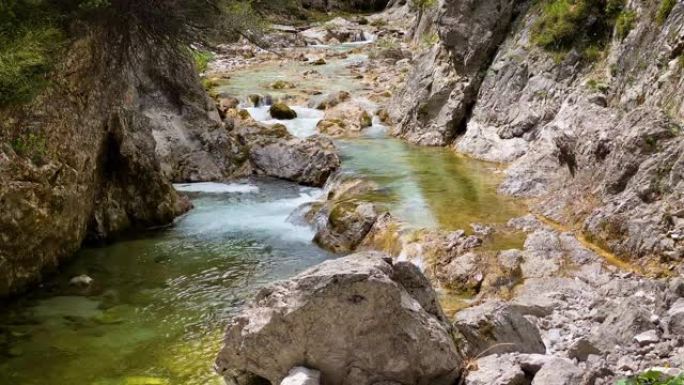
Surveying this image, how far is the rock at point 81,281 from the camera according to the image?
466 inches

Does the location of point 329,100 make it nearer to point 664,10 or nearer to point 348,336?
Answer: point 664,10

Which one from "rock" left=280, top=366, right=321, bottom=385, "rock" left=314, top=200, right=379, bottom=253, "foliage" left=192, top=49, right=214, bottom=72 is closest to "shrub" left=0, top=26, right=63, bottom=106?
"foliage" left=192, top=49, right=214, bottom=72

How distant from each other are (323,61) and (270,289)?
34.4 metres

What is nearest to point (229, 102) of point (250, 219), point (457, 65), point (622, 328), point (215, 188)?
point (215, 188)

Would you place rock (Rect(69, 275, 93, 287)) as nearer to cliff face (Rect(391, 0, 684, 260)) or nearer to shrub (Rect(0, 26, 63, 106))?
shrub (Rect(0, 26, 63, 106))

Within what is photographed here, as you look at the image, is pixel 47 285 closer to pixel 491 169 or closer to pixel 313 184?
pixel 313 184

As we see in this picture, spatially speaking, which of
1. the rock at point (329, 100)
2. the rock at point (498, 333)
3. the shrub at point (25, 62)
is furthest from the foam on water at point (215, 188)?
the rock at point (498, 333)

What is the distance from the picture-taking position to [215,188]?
19312 mm

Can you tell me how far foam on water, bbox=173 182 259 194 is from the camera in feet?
62.2

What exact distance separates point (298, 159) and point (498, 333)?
44.2 feet

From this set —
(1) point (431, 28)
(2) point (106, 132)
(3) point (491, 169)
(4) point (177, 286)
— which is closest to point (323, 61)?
(1) point (431, 28)

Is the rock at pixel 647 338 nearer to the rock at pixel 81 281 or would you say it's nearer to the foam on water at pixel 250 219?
the foam on water at pixel 250 219

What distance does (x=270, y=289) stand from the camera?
21.9ft

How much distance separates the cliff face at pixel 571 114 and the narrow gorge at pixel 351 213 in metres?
0.06
